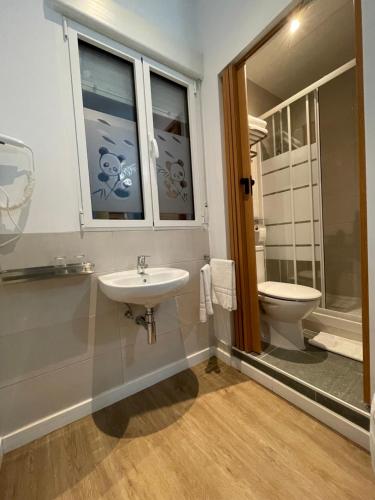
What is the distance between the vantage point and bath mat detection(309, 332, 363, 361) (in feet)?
4.64

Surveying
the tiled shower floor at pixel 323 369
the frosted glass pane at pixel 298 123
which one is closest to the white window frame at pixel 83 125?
the tiled shower floor at pixel 323 369

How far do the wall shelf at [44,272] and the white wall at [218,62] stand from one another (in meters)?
0.91

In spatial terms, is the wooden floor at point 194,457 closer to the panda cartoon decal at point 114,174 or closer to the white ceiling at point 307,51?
the panda cartoon decal at point 114,174

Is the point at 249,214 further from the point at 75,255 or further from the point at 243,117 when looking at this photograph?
the point at 75,255

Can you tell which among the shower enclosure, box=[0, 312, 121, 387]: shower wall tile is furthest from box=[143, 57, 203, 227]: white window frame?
the shower enclosure

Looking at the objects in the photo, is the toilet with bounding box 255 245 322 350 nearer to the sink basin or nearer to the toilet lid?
the toilet lid

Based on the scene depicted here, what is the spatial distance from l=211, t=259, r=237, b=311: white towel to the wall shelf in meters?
0.79

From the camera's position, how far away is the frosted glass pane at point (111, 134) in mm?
1195

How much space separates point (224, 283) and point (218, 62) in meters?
1.46

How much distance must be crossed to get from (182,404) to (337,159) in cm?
232

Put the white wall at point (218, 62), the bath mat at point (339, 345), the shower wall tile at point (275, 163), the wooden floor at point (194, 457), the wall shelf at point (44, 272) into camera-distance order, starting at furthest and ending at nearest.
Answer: the shower wall tile at point (275, 163) < the bath mat at point (339, 345) < the white wall at point (218, 62) < the wall shelf at point (44, 272) < the wooden floor at point (194, 457)

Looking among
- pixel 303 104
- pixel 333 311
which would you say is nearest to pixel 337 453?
pixel 333 311

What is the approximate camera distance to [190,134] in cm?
155

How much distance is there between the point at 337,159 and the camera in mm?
1896
